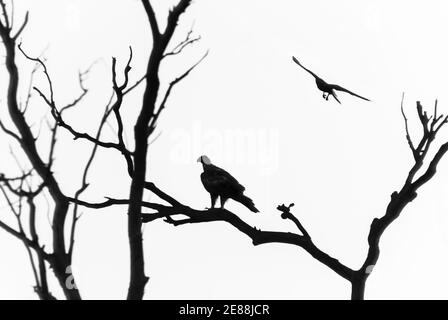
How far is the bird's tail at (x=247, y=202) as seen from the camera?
9.46m

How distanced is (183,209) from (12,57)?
10.2 feet

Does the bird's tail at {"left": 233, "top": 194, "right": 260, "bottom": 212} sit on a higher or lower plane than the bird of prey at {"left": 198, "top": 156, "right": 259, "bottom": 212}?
lower

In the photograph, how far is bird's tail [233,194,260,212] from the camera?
9.46 metres

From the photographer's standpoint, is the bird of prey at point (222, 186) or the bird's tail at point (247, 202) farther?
the bird of prey at point (222, 186)

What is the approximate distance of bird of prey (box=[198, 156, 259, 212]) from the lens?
9594mm

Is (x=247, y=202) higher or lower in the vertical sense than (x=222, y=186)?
lower

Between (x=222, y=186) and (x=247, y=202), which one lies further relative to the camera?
(x=222, y=186)

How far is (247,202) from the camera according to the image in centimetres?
952

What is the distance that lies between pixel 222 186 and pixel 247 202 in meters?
0.55

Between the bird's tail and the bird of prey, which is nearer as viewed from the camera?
the bird's tail

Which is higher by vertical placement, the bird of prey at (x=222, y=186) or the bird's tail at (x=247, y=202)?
the bird of prey at (x=222, y=186)
